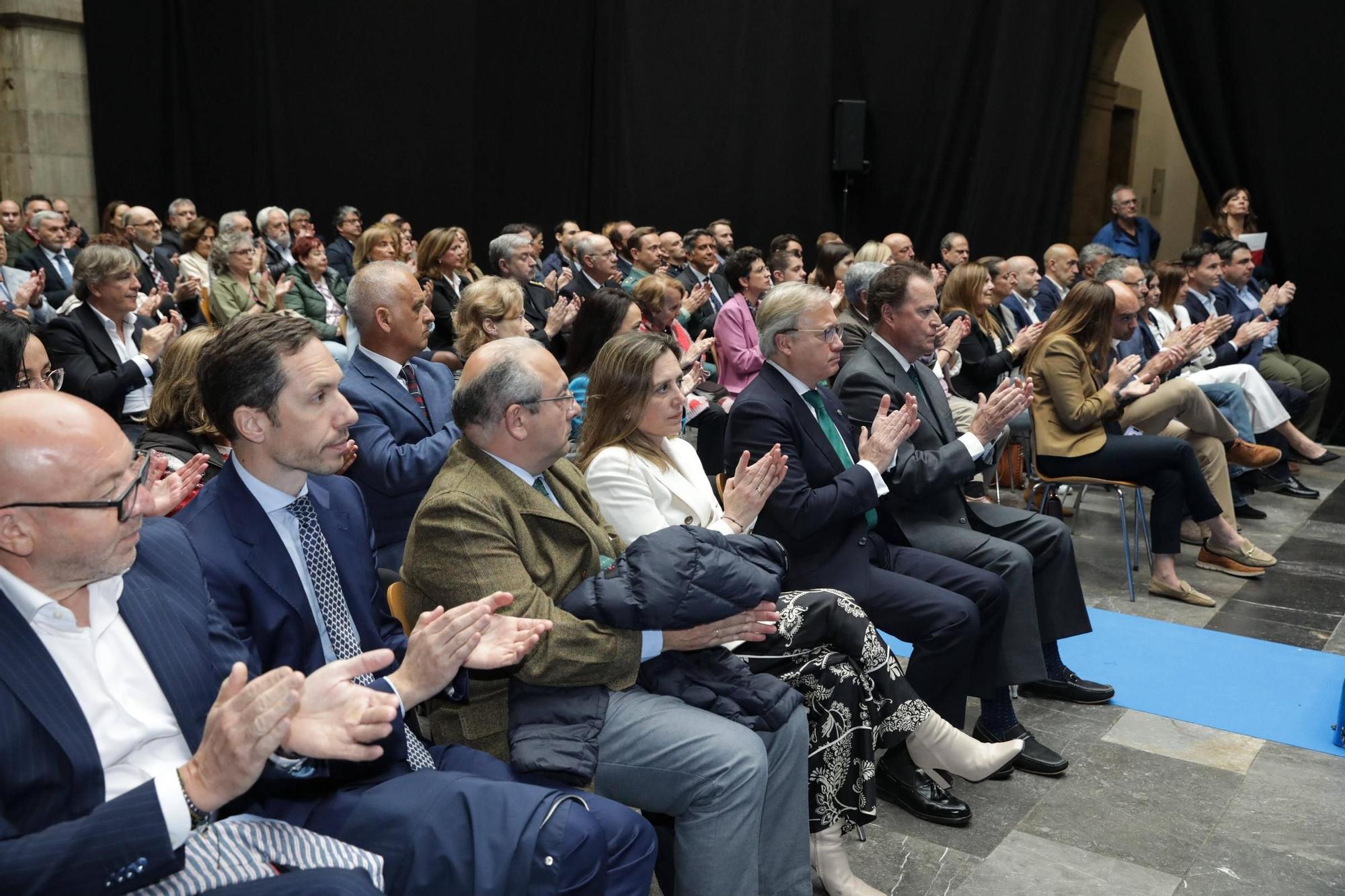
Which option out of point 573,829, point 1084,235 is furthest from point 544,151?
point 573,829

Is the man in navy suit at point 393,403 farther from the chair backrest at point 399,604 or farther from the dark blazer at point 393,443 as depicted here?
the chair backrest at point 399,604

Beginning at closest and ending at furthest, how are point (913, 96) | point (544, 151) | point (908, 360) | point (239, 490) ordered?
point (239, 490) → point (908, 360) → point (913, 96) → point (544, 151)

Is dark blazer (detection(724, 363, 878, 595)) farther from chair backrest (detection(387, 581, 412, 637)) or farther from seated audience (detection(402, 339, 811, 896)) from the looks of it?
chair backrest (detection(387, 581, 412, 637))

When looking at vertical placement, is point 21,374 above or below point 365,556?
above

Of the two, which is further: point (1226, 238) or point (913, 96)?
point (913, 96)

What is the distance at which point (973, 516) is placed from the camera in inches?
149

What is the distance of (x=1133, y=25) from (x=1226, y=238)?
3.23 m

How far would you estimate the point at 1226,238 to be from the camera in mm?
8211

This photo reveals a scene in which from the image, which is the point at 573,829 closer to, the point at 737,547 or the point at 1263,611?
the point at 737,547

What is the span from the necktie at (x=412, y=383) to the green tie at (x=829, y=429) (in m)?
1.17

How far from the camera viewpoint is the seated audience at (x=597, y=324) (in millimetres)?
4301

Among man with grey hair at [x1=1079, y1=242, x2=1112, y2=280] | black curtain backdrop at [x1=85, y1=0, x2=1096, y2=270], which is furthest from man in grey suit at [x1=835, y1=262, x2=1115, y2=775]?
black curtain backdrop at [x1=85, y1=0, x2=1096, y2=270]

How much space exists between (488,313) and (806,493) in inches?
73.3

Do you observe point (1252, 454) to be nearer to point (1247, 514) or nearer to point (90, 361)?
point (1247, 514)
